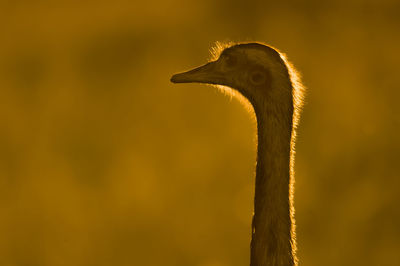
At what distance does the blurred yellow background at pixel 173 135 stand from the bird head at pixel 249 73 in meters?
1.37

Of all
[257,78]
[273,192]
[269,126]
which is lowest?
[273,192]

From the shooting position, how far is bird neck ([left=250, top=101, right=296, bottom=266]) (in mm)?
2094

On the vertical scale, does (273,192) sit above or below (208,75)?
below

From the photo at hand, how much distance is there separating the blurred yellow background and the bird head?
4.48ft

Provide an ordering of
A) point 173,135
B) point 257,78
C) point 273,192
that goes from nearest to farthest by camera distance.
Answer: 1. point 273,192
2. point 257,78
3. point 173,135

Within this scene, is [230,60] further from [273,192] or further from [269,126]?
[273,192]

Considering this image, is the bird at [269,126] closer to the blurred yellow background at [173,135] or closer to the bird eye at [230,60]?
the bird eye at [230,60]

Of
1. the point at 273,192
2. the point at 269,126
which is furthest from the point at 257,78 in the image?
the point at 273,192

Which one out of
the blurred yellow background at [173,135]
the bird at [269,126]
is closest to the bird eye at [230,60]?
the bird at [269,126]

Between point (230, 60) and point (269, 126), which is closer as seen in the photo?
point (269, 126)

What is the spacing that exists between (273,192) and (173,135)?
67.4 inches

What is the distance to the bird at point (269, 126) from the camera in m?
2.11

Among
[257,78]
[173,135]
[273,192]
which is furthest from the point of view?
[173,135]

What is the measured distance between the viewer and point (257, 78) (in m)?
2.29
